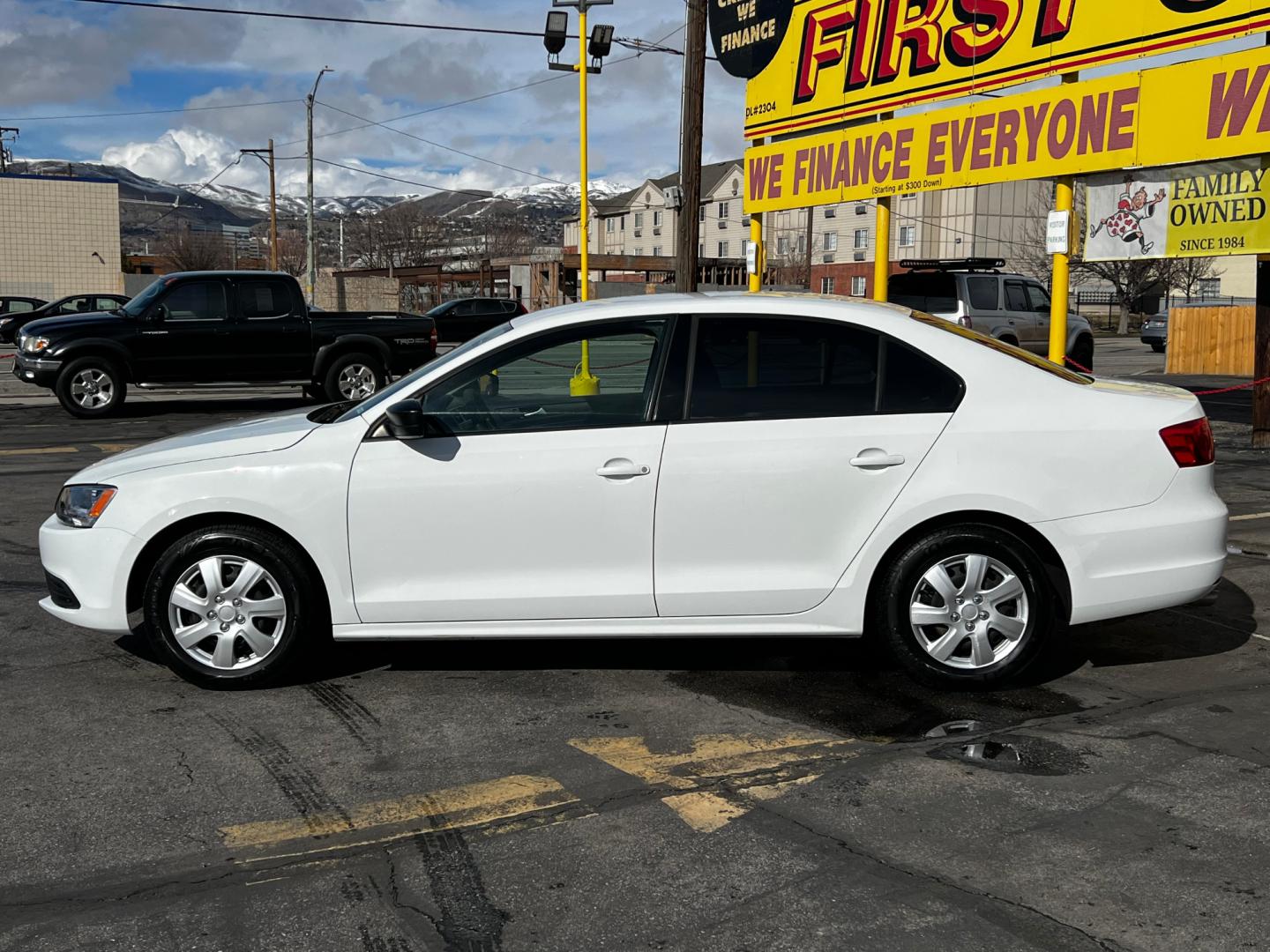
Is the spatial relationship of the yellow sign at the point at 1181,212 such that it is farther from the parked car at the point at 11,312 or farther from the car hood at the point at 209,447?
the parked car at the point at 11,312

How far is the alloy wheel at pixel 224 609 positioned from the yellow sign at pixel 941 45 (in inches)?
398

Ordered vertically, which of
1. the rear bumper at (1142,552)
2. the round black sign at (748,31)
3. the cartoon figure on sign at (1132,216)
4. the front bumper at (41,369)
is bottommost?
the rear bumper at (1142,552)

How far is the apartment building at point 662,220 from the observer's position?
91.4 meters

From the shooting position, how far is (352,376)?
58.4ft

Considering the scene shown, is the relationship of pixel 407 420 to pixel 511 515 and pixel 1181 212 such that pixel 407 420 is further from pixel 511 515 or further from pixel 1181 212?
pixel 1181 212

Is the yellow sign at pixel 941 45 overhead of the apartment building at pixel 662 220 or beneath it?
beneath

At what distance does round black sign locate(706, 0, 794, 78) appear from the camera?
55.1 feet

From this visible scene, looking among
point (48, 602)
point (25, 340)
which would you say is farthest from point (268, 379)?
point (48, 602)

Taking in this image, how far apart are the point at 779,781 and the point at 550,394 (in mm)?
1856

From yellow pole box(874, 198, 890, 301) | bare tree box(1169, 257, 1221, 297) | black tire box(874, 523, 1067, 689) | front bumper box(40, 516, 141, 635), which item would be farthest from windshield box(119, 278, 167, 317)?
bare tree box(1169, 257, 1221, 297)

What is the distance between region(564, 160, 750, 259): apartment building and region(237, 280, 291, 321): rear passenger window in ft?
220

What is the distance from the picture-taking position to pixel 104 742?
470cm

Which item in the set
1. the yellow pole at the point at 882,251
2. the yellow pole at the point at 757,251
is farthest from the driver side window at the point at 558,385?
the yellow pole at the point at 757,251

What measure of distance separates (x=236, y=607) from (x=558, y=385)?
5.24 ft
